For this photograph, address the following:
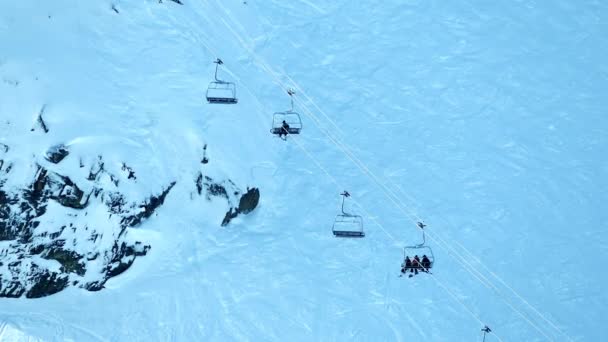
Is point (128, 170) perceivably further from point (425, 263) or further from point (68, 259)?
point (425, 263)

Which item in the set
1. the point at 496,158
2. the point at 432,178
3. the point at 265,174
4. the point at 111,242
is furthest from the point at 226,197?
the point at 496,158

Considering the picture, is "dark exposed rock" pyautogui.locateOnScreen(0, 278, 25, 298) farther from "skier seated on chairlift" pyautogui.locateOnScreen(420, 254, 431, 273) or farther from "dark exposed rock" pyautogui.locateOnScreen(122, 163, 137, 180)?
"skier seated on chairlift" pyautogui.locateOnScreen(420, 254, 431, 273)

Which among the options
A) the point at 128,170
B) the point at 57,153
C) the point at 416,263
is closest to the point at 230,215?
the point at 128,170

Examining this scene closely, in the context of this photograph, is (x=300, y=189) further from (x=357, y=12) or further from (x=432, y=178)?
(x=357, y=12)

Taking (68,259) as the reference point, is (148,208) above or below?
above

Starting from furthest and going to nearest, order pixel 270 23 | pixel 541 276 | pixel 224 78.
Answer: pixel 270 23 → pixel 224 78 → pixel 541 276

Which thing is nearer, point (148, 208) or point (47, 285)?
point (47, 285)
